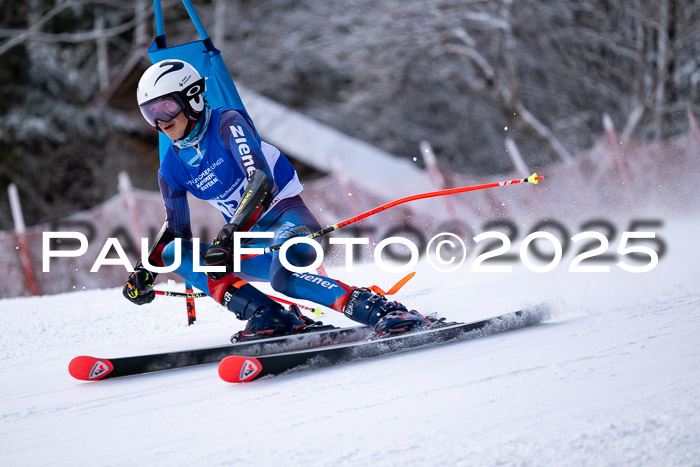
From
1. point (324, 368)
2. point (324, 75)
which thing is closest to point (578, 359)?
point (324, 368)

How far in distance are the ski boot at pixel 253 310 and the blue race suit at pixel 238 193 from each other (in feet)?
0.20

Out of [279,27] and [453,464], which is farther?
[279,27]

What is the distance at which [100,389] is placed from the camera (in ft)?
11.1

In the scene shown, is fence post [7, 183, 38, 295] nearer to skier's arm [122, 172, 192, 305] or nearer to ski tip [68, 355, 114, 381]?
skier's arm [122, 172, 192, 305]

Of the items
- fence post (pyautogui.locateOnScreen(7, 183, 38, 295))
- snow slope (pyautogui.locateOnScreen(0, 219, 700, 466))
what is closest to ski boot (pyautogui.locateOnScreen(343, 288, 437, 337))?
snow slope (pyautogui.locateOnScreen(0, 219, 700, 466))

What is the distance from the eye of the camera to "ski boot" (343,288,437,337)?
3506 millimetres

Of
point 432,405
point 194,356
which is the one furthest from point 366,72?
point 432,405

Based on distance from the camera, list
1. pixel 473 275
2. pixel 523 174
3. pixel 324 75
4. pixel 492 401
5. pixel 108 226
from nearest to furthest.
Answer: pixel 492 401
pixel 473 275
pixel 108 226
pixel 523 174
pixel 324 75

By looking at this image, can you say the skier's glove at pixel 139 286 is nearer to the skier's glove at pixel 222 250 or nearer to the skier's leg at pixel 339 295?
the skier's glove at pixel 222 250

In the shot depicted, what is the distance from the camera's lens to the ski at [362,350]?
10.0 ft

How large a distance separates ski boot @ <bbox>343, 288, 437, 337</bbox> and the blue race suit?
0.21 ft

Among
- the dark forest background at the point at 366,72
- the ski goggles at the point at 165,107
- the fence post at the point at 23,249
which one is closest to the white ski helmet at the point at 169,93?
the ski goggles at the point at 165,107

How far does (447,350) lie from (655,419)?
1368mm

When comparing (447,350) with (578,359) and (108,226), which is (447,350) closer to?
(578,359)
